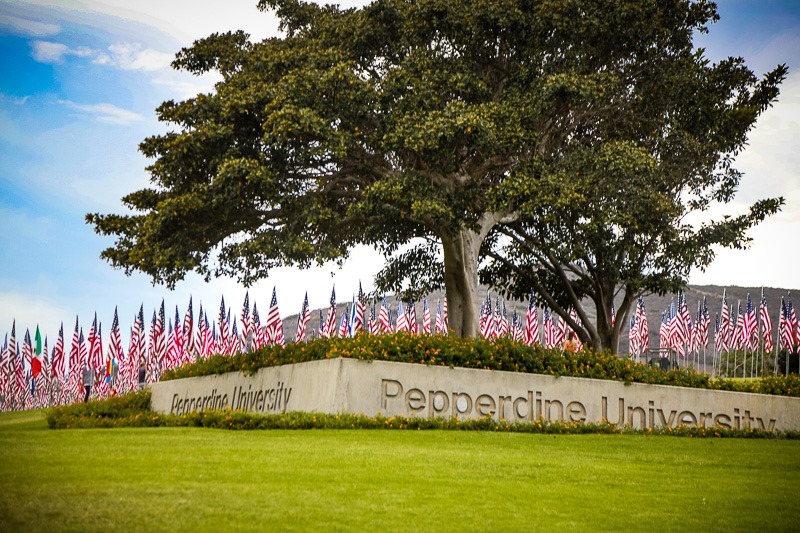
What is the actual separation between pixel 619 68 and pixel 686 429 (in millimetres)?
11016

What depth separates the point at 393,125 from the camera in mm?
22109

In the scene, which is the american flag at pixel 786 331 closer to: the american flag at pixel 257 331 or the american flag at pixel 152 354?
the american flag at pixel 257 331

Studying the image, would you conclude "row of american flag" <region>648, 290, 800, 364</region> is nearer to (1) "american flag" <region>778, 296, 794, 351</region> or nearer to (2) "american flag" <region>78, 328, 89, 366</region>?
(1) "american flag" <region>778, 296, 794, 351</region>

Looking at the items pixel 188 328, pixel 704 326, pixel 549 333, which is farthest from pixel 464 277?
pixel 704 326

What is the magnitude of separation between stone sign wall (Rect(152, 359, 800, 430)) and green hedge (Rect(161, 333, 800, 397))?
0.81 ft

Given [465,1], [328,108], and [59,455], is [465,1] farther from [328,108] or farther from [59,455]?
[59,455]

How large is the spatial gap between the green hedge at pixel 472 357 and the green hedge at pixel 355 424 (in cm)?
129

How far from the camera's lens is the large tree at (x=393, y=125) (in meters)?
21.5

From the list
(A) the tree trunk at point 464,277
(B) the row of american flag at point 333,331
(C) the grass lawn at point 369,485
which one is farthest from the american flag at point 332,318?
(C) the grass lawn at point 369,485

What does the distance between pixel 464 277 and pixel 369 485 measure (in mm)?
15161

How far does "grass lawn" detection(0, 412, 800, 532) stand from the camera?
732 centimetres

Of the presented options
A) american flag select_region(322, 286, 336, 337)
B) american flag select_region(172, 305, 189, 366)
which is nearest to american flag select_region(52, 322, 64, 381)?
american flag select_region(172, 305, 189, 366)

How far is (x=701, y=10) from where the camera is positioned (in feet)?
80.8

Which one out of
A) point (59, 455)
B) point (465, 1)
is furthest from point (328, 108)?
point (59, 455)
